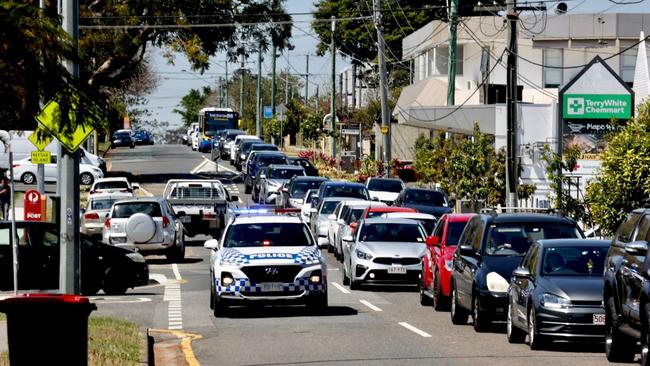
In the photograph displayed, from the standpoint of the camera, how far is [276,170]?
5772 centimetres

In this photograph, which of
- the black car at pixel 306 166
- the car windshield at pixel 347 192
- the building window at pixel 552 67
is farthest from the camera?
the building window at pixel 552 67

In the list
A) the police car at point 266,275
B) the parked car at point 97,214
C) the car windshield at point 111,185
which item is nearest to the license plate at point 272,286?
the police car at point 266,275

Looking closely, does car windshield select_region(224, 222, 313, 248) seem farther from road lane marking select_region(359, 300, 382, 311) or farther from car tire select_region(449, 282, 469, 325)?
car tire select_region(449, 282, 469, 325)

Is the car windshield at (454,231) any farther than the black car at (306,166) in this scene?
No

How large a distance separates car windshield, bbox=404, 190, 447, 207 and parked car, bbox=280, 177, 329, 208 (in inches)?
223

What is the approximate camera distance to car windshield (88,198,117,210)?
4175cm

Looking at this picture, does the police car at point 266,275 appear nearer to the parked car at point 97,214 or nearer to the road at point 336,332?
the road at point 336,332

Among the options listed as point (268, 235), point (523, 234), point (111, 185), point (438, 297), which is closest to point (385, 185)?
point (111, 185)

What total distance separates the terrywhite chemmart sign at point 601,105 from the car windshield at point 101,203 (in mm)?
13564

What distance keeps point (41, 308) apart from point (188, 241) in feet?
108

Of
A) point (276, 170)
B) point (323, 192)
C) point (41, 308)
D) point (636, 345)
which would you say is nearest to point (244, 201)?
point (276, 170)

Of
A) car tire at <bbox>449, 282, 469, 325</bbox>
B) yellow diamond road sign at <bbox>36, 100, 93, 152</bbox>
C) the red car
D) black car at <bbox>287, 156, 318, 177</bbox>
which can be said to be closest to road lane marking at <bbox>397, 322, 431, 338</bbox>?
car tire at <bbox>449, 282, 469, 325</bbox>

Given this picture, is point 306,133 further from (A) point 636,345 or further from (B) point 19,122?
(B) point 19,122

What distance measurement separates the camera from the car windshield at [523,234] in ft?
74.3
